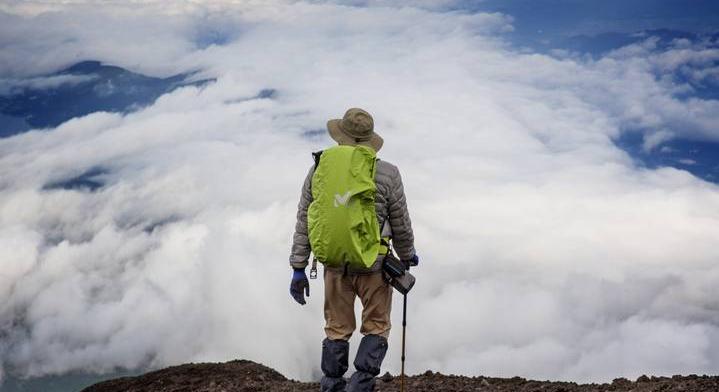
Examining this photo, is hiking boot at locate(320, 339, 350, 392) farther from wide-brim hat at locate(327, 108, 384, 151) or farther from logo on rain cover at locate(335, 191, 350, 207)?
wide-brim hat at locate(327, 108, 384, 151)

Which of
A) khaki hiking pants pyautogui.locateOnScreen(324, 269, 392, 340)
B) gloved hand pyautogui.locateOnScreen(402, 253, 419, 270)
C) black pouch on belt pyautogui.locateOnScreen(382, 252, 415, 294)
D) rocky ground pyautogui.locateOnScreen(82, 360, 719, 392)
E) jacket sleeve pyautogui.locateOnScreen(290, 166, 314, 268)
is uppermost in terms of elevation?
jacket sleeve pyautogui.locateOnScreen(290, 166, 314, 268)

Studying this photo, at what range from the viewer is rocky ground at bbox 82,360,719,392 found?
33.3ft

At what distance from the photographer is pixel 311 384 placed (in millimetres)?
11797

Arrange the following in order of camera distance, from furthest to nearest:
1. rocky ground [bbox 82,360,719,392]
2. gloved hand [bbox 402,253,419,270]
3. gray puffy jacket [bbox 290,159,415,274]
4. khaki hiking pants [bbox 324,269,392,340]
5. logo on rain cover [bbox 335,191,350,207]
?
1. rocky ground [bbox 82,360,719,392]
2. gloved hand [bbox 402,253,419,270]
3. khaki hiking pants [bbox 324,269,392,340]
4. gray puffy jacket [bbox 290,159,415,274]
5. logo on rain cover [bbox 335,191,350,207]

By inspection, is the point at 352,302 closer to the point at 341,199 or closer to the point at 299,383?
the point at 341,199

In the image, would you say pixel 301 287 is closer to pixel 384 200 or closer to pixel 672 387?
pixel 384 200

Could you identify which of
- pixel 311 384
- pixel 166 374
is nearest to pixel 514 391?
pixel 311 384

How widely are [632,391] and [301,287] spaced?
5.06 m

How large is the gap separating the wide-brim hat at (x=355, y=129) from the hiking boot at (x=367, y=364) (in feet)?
6.90

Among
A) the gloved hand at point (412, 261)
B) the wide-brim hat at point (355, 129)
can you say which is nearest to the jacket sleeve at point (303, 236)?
the wide-brim hat at point (355, 129)

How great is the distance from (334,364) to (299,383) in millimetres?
4428

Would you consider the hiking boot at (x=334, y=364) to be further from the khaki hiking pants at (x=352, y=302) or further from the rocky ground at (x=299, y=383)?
the rocky ground at (x=299, y=383)

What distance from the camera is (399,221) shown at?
7637 millimetres

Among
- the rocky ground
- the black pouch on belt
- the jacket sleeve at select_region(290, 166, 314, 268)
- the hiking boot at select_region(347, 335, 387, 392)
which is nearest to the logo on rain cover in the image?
the jacket sleeve at select_region(290, 166, 314, 268)
